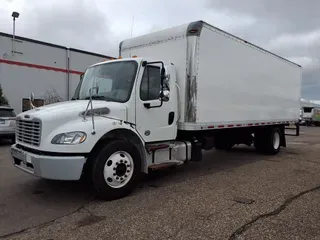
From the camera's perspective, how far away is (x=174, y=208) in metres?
5.07

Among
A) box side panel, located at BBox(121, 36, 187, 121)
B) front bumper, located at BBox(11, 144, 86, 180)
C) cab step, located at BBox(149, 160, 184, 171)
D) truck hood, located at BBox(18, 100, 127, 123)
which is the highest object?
box side panel, located at BBox(121, 36, 187, 121)

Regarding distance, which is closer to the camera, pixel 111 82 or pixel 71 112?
pixel 71 112

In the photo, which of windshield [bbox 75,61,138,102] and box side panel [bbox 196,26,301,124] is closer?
windshield [bbox 75,61,138,102]

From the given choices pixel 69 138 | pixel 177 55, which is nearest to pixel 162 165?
pixel 69 138

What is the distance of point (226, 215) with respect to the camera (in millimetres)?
4762

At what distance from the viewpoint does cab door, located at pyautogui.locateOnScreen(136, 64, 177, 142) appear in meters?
6.17

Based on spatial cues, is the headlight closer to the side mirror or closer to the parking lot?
the parking lot

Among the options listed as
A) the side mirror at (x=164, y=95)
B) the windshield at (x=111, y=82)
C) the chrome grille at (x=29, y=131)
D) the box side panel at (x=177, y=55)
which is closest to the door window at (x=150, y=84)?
the side mirror at (x=164, y=95)

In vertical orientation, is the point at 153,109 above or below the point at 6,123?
above

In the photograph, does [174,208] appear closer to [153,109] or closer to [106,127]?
[106,127]

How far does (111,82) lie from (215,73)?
8.53 feet

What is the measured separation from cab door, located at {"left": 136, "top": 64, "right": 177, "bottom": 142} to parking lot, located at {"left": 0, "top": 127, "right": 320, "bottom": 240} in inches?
42.8

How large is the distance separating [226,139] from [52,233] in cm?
668

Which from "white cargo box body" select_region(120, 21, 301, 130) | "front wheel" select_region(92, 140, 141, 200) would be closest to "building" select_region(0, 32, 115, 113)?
"white cargo box body" select_region(120, 21, 301, 130)
